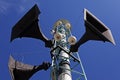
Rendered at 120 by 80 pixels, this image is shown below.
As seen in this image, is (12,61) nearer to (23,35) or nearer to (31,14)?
(23,35)

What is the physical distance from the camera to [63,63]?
12977 mm

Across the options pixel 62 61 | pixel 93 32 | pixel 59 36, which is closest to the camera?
pixel 93 32

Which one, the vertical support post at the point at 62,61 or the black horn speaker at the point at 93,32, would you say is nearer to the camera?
the vertical support post at the point at 62,61

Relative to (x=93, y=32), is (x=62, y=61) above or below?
below

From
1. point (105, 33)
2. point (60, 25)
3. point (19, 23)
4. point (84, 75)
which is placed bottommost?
point (84, 75)

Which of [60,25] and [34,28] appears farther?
[60,25]

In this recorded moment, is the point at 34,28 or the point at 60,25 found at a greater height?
the point at 60,25

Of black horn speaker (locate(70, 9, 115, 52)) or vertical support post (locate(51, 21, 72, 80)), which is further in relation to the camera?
black horn speaker (locate(70, 9, 115, 52))

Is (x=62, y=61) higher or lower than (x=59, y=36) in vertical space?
lower

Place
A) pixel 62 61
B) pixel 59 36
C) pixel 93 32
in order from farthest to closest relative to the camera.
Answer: pixel 59 36, pixel 62 61, pixel 93 32

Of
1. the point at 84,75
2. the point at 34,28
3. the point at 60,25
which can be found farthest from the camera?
the point at 60,25

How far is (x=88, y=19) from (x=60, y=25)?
4.88m

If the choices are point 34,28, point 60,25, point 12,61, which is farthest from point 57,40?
point 60,25

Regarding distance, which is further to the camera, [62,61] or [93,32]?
[62,61]
